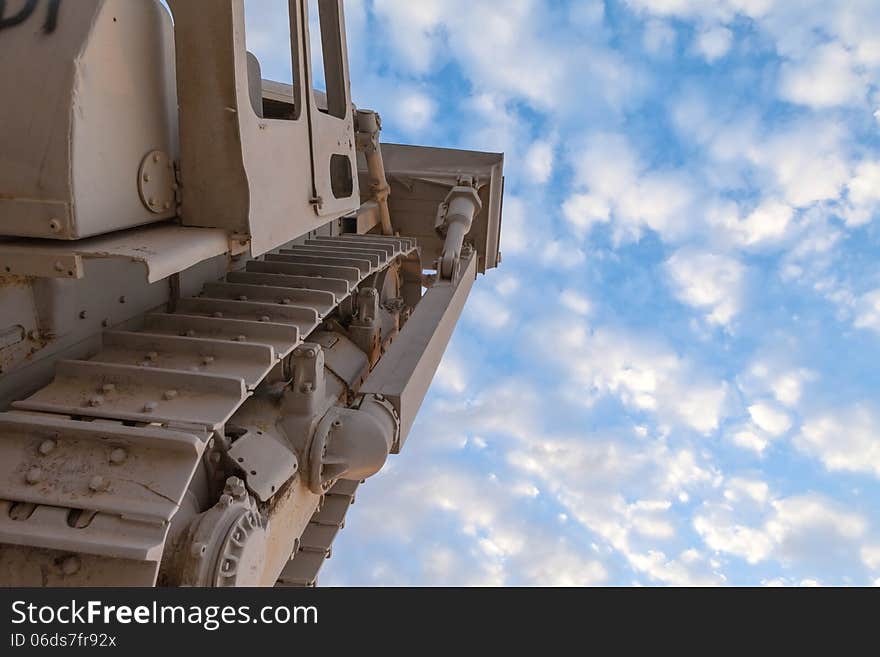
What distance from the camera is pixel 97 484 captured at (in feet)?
7.32

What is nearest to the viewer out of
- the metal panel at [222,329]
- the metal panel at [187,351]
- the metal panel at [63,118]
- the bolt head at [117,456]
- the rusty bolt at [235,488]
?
the metal panel at [63,118]

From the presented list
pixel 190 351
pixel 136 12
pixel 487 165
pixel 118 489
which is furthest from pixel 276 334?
pixel 487 165

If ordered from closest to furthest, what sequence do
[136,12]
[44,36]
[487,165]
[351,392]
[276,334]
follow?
[44,36] → [136,12] → [276,334] → [351,392] → [487,165]

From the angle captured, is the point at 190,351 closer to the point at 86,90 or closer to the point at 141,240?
the point at 141,240

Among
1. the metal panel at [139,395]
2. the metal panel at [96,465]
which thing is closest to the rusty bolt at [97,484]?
the metal panel at [96,465]

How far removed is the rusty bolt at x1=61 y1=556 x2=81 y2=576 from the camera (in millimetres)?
2145

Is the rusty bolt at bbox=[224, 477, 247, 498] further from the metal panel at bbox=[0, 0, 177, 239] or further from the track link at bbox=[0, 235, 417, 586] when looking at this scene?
the metal panel at bbox=[0, 0, 177, 239]

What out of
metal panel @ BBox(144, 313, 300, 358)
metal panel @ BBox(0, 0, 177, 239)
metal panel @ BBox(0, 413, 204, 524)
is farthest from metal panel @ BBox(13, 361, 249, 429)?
metal panel @ BBox(0, 0, 177, 239)

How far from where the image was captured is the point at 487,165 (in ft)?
23.6

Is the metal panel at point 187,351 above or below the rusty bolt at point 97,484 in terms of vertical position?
above

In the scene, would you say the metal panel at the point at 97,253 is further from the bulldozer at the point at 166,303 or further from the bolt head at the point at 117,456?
the bolt head at the point at 117,456

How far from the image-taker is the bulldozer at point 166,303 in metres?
2.16

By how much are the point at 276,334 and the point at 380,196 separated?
3728 millimetres

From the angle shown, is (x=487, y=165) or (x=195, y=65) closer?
(x=195, y=65)
